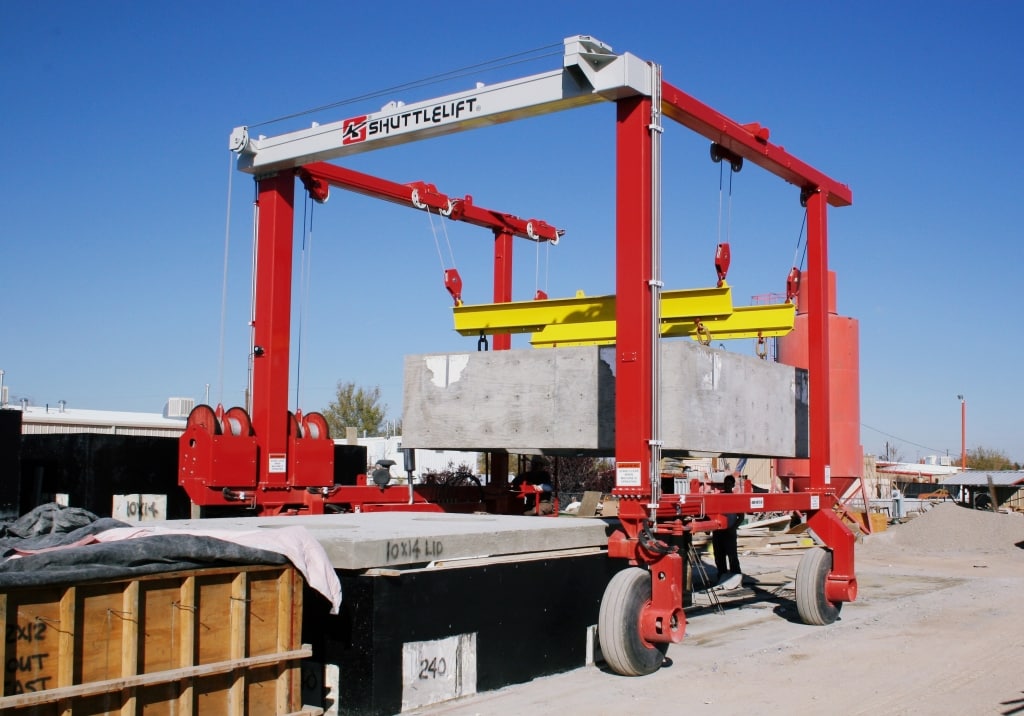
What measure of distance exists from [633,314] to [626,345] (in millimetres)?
304

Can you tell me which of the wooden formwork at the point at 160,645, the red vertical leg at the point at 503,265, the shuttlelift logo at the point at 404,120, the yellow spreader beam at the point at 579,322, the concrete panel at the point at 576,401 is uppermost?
the shuttlelift logo at the point at 404,120

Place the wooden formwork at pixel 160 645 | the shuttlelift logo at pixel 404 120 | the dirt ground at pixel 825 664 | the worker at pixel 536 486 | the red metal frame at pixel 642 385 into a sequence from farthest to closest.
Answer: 1. the worker at pixel 536 486
2. the shuttlelift logo at pixel 404 120
3. the red metal frame at pixel 642 385
4. the dirt ground at pixel 825 664
5. the wooden formwork at pixel 160 645

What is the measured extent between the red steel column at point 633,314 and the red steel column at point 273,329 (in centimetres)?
507

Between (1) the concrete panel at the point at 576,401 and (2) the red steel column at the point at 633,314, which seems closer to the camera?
(2) the red steel column at the point at 633,314

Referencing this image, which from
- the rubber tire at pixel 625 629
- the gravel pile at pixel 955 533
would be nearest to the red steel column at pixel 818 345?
the rubber tire at pixel 625 629

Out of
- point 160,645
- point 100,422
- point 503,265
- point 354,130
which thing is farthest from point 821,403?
point 100,422

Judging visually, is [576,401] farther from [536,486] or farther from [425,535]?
[425,535]

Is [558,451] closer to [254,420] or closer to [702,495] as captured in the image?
[702,495]

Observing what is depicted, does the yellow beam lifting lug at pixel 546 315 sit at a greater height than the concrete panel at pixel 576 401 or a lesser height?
greater

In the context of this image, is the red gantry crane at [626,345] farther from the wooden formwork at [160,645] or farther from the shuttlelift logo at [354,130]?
the wooden formwork at [160,645]

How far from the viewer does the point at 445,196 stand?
1570 cm

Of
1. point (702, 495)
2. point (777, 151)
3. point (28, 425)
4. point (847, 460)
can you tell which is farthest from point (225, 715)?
point (28, 425)

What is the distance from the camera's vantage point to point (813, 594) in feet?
40.9

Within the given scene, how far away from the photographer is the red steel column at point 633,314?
32.2 ft
